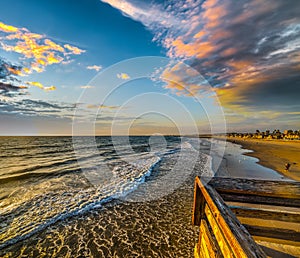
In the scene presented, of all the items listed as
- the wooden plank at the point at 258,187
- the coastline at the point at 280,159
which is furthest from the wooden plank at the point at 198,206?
the coastline at the point at 280,159

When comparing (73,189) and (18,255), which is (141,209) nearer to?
(18,255)

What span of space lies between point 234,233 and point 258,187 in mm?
1310

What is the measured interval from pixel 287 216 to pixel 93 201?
28.2 ft

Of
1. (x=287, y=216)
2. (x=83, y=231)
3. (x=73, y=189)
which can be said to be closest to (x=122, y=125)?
(x=73, y=189)

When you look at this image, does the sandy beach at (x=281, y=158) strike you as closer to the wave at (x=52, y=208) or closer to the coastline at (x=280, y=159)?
the coastline at (x=280, y=159)

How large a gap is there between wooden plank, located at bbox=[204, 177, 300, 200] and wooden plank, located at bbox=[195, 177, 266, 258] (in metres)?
0.38

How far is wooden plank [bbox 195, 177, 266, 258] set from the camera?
1283 millimetres

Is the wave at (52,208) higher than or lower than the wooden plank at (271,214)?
lower

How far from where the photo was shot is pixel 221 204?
2.09 m

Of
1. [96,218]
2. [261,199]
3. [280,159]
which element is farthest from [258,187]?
[280,159]

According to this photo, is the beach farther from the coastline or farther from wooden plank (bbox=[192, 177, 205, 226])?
the coastline

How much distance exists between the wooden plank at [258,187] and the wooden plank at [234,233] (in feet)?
1.26

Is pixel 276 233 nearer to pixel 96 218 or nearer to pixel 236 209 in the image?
pixel 236 209

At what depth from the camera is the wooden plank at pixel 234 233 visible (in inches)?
50.5
